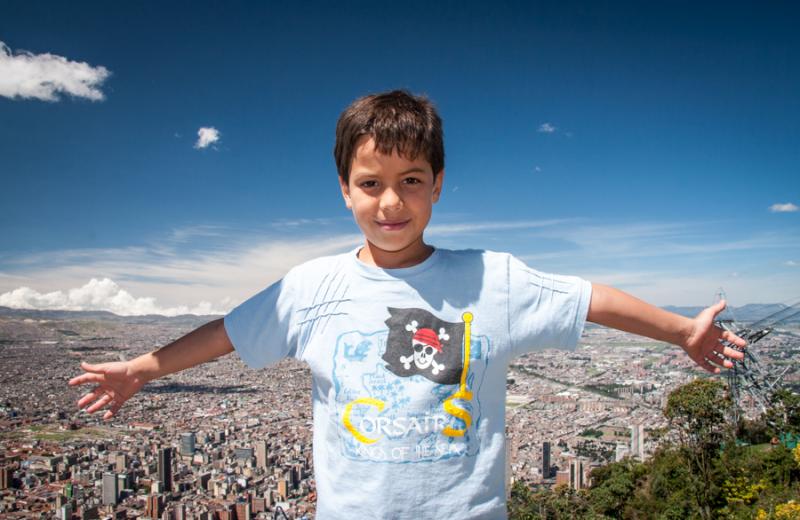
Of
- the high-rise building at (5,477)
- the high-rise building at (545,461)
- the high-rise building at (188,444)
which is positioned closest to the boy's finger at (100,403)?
the high-rise building at (5,477)

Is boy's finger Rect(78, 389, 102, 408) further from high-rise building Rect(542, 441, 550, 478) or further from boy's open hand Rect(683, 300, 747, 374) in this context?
high-rise building Rect(542, 441, 550, 478)

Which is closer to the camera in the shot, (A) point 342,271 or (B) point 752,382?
(A) point 342,271

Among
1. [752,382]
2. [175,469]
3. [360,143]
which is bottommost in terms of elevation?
[175,469]

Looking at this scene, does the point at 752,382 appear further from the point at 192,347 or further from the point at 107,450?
the point at 107,450

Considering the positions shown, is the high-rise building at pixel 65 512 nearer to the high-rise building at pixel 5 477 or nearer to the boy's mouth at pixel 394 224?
the high-rise building at pixel 5 477

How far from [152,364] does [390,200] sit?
26.8 inches

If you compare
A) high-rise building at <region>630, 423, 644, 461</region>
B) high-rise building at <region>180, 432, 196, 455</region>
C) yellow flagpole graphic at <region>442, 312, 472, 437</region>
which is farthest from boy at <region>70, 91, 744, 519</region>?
high-rise building at <region>630, 423, 644, 461</region>

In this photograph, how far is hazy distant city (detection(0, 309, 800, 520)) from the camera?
23.4 feet

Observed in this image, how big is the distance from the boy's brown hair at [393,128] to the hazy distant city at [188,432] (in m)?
1.54

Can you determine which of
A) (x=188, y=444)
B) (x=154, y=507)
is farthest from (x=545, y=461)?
(x=154, y=507)

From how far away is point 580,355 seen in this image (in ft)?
99.6

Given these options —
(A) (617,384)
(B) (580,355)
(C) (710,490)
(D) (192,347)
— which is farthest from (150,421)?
(B) (580,355)

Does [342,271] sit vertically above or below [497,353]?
above

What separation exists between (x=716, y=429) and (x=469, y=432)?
10091mm
